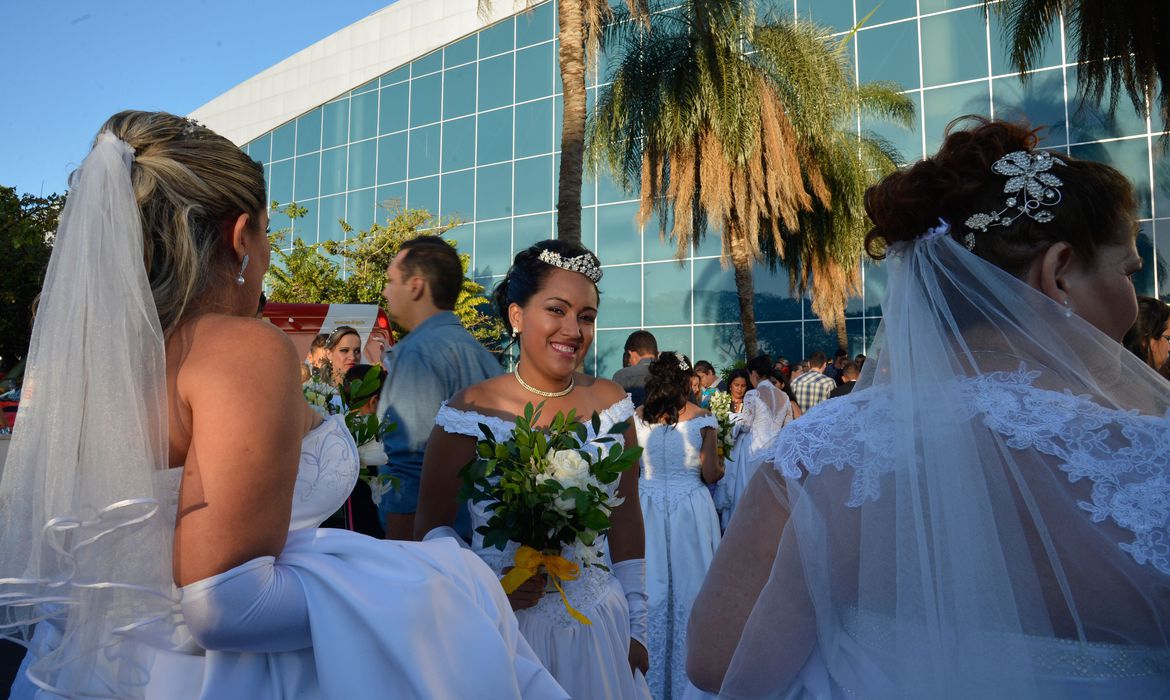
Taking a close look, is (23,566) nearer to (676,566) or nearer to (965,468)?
(965,468)

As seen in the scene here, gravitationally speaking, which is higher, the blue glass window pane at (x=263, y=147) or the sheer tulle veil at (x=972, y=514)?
the blue glass window pane at (x=263, y=147)

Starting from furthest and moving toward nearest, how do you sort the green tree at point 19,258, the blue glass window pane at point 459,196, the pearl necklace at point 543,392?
the blue glass window pane at point 459,196
the green tree at point 19,258
the pearl necklace at point 543,392

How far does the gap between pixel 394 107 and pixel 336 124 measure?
2585 millimetres

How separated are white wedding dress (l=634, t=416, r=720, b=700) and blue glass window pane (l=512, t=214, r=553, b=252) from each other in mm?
18419

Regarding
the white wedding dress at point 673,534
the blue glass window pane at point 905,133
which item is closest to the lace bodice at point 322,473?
the white wedding dress at point 673,534

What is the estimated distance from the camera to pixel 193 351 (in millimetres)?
1846

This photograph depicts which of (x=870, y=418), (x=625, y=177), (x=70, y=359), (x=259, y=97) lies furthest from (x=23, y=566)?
(x=259, y=97)

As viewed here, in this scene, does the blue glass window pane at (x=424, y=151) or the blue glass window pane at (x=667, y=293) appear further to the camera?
the blue glass window pane at (x=424, y=151)

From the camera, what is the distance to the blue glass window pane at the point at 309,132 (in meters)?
30.5

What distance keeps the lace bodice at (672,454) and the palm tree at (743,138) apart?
10265mm

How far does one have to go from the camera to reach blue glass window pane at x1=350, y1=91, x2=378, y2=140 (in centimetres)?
2917

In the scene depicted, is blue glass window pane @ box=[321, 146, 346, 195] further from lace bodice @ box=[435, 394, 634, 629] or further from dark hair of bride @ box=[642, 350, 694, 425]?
lace bodice @ box=[435, 394, 634, 629]

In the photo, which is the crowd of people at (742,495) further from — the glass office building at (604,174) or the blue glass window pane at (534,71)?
the blue glass window pane at (534,71)

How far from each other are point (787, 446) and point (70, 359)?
146 cm
